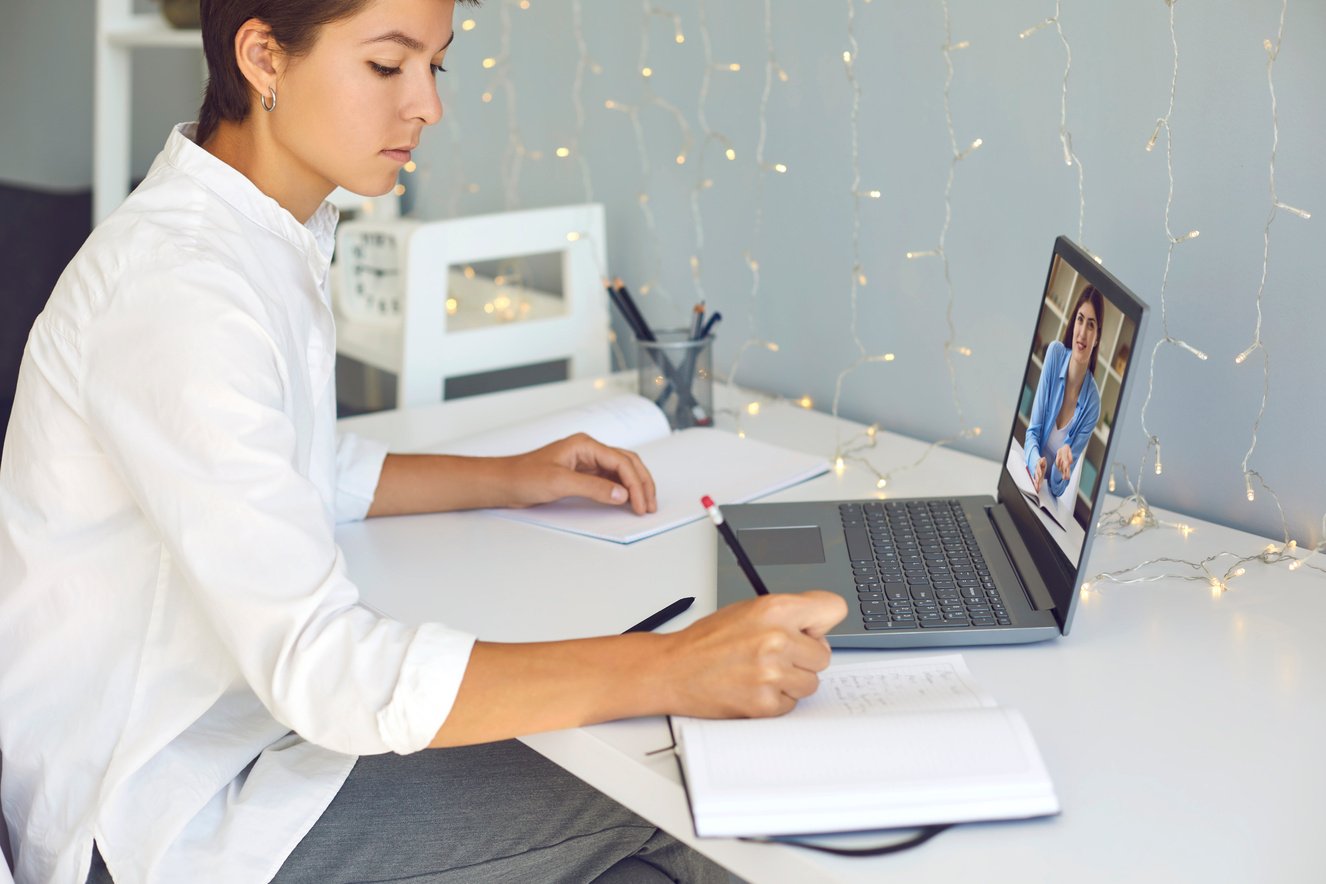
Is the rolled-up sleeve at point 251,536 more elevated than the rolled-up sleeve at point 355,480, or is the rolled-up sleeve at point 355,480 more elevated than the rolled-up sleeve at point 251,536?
the rolled-up sleeve at point 251,536

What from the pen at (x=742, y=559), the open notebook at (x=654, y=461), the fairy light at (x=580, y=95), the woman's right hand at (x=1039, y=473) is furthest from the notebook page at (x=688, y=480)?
the fairy light at (x=580, y=95)

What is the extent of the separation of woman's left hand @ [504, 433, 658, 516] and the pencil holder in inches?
12.0

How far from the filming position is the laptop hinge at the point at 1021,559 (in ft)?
3.27

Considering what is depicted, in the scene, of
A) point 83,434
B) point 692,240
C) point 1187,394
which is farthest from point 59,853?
point 692,240

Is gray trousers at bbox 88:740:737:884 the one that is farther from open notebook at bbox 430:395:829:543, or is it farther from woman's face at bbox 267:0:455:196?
woman's face at bbox 267:0:455:196

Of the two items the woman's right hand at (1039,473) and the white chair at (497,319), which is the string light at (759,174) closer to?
the white chair at (497,319)

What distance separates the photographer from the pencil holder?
5.15ft

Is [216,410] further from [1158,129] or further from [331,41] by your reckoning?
[1158,129]

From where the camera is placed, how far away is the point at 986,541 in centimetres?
112

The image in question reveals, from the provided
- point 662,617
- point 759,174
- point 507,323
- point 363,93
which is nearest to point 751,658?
point 662,617

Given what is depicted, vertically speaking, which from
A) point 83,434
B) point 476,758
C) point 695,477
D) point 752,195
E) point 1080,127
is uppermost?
point 1080,127

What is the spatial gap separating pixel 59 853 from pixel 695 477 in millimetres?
705

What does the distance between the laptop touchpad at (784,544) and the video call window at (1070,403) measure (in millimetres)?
193

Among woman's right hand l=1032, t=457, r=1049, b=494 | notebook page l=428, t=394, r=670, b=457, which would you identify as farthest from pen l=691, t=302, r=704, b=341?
woman's right hand l=1032, t=457, r=1049, b=494
